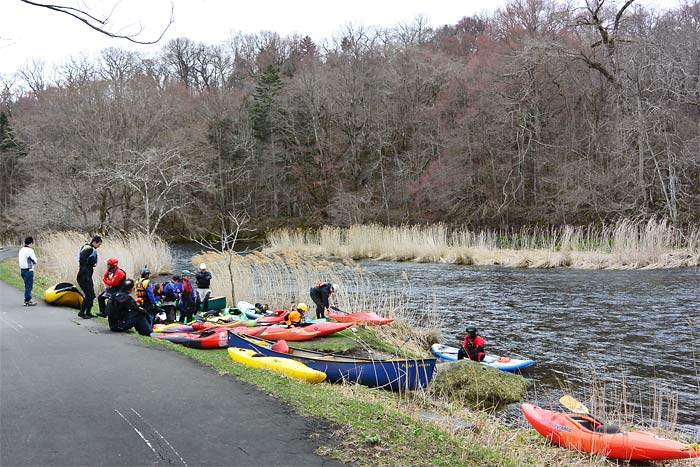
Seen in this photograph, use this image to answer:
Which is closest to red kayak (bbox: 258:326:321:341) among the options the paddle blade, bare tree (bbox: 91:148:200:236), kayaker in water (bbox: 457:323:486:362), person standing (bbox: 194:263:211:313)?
kayaker in water (bbox: 457:323:486:362)

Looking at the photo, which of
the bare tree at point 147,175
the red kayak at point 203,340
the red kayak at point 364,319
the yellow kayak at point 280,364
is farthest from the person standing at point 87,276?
the bare tree at point 147,175

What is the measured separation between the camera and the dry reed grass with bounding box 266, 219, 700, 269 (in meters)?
20.5

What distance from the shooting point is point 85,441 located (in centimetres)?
466

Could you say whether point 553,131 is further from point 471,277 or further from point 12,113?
point 12,113

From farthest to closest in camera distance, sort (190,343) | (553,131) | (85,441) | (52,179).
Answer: (553,131), (52,179), (190,343), (85,441)

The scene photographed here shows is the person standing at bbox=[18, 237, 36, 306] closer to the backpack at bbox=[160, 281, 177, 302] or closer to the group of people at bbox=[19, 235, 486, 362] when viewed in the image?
the group of people at bbox=[19, 235, 486, 362]

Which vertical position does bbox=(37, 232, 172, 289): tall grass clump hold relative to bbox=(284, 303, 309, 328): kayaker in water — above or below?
above

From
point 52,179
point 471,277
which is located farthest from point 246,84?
point 471,277

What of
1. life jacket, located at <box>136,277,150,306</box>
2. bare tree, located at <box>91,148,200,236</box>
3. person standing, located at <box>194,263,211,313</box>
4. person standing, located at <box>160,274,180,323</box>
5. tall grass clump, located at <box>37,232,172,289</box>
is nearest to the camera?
life jacket, located at <box>136,277,150,306</box>

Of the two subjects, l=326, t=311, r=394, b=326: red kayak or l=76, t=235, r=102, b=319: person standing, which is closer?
l=76, t=235, r=102, b=319: person standing

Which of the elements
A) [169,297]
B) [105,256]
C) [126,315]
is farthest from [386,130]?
[126,315]

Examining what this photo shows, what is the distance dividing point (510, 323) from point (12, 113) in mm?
45586

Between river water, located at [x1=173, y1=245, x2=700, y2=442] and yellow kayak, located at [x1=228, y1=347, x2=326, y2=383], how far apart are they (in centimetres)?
324

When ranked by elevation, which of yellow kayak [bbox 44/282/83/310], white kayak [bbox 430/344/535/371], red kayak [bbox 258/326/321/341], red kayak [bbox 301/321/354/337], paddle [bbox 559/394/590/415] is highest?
yellow kayak [bbox 44/282/83/310]
